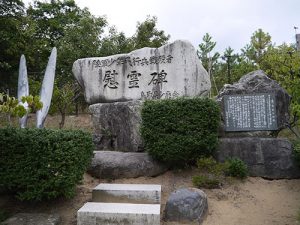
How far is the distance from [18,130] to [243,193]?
13.9 ft

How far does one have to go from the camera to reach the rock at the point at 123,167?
264 inches

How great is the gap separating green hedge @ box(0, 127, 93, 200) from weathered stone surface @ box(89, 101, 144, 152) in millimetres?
2809

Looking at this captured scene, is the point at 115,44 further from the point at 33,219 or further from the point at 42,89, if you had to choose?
the point at 33,219

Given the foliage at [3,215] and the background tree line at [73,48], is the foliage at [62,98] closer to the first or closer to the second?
the background tree line at [73,48]

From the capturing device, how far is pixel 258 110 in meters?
7.17

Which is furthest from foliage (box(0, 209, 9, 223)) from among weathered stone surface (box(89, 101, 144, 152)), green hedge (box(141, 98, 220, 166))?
weathered stone surface (box(89, 101, 144, 152))

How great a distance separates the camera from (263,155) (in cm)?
672

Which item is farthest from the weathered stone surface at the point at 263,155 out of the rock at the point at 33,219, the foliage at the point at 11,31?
the foliage at the point at 11,31

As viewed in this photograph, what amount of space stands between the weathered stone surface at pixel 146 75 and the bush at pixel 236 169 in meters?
2.05

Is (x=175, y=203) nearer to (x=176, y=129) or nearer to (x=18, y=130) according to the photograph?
(x=176, y=129)

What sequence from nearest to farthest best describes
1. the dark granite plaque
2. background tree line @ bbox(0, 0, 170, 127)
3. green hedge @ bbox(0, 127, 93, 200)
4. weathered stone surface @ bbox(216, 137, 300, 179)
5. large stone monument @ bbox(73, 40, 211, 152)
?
green hedge @ bbox(0, 127, 93, 200), weathered stone surface @ bbox(216, 137, 300, 179), the dark granite plaque, large stone monument @ bbox(73, 40, 211, 152), background tree line @ bbox(0, 0, 170, 127)

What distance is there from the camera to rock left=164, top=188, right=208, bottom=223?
500cm

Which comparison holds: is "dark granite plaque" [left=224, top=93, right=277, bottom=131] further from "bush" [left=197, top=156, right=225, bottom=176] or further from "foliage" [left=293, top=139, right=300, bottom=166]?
"bush" [left=197, top=156, right=225, bottom=176]

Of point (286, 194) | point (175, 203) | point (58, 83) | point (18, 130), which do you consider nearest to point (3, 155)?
point (18, 130)
